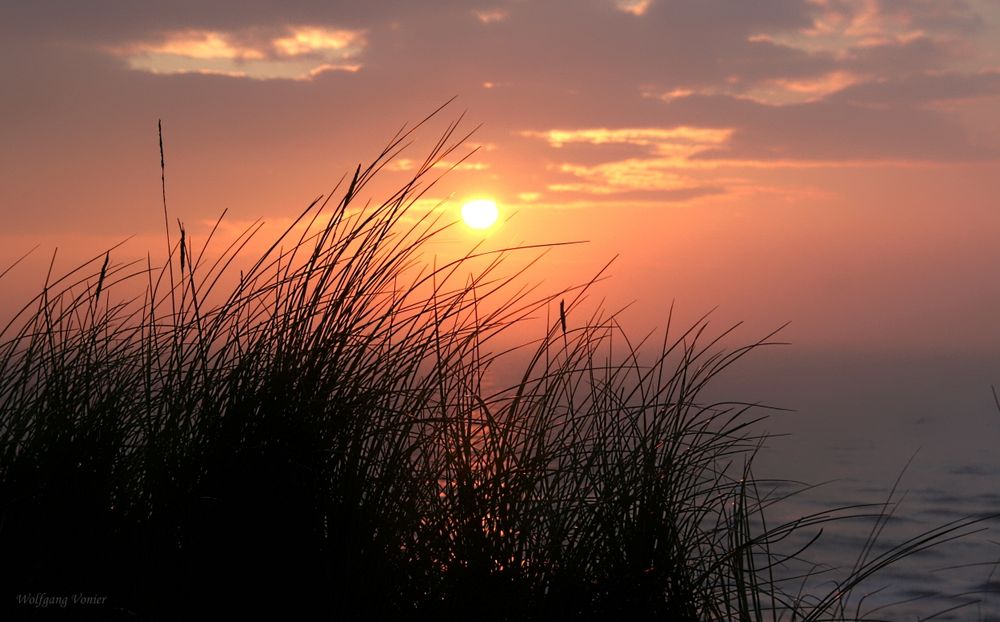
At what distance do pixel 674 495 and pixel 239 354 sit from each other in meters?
1.16

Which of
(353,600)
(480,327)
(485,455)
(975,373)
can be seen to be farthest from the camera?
(975,373)

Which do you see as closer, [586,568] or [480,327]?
[586,568]

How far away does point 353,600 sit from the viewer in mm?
1841

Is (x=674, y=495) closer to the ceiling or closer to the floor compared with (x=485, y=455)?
closer to the floor

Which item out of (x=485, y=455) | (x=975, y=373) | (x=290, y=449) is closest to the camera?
(x=290, y=449)

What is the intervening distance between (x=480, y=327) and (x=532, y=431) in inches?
16.4

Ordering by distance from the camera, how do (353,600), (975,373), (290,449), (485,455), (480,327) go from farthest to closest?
(975,373) < (480,327) < (485,455) < (290,449) < (353,600)

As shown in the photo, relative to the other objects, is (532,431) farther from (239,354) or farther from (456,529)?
(239,354)

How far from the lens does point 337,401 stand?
2.08 m

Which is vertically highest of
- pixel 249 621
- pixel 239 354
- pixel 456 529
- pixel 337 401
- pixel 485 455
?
pixel 239 354

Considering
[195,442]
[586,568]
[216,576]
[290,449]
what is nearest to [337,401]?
[290,449]

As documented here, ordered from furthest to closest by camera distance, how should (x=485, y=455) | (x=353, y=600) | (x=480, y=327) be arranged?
(x=480, y=327), (x=485, y=455), (x=353, y=600)

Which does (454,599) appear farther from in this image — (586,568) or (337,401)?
→ (337,401)

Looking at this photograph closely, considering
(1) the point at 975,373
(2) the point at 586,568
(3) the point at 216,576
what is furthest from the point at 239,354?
(1) the point at 975,373
